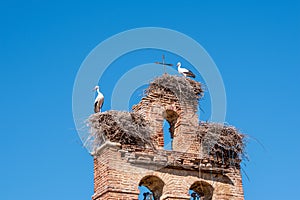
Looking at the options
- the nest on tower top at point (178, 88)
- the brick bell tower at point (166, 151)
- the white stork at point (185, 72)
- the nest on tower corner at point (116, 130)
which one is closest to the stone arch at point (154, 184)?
the brick bell tower at point (166, 151)

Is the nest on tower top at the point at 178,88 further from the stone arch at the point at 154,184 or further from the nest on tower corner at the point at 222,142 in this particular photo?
the stone arch at the point at 154,184

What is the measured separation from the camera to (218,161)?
48.0 ft

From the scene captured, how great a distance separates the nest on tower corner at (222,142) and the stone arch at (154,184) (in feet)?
4.13

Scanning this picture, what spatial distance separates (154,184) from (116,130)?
1.44m

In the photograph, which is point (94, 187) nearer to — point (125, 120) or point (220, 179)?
point (125, 120)

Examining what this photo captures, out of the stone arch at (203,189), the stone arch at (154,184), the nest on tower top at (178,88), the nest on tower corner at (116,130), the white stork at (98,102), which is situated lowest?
the stone arch at (154,184)

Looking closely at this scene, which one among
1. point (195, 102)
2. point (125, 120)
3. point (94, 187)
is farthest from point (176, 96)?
point (94, 187)

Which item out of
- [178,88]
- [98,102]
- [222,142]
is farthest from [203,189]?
[98,102]

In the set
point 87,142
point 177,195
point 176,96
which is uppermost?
point 176,96

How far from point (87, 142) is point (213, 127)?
286 centimetres

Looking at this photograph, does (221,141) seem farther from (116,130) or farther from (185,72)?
(116,130)

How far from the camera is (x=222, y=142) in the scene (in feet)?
48.4

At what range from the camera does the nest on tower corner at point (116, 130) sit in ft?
45.3

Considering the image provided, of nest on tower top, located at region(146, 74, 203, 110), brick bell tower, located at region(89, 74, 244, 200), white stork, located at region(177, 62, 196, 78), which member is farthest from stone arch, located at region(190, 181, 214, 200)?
white stork, located at region(177, 62, 196, 78)
